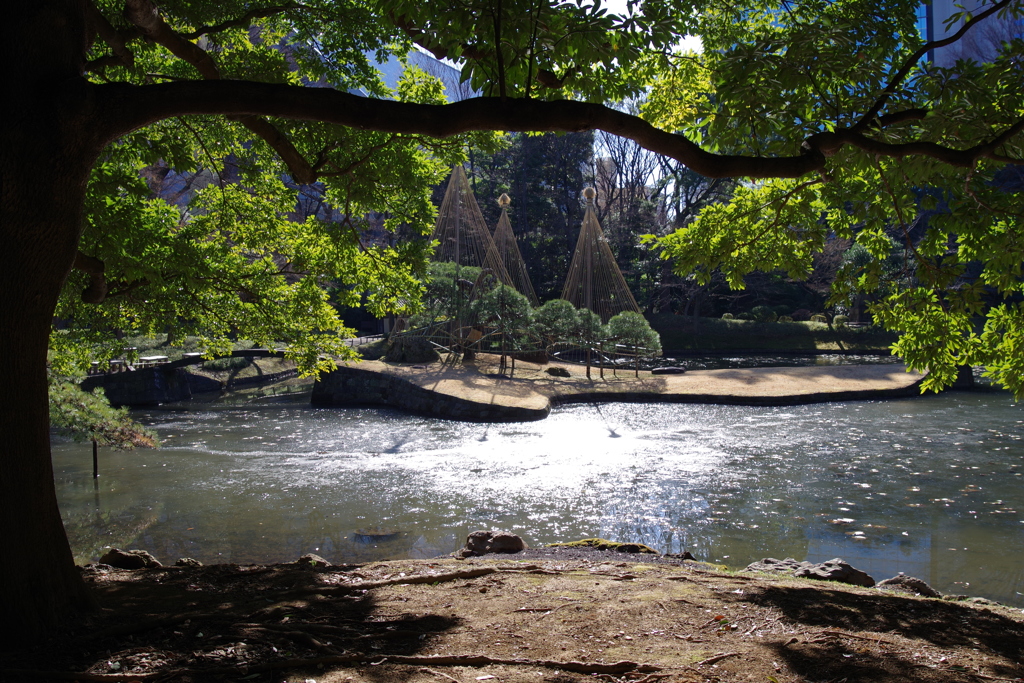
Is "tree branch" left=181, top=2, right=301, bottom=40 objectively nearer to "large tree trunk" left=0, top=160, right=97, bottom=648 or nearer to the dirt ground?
"large tree trunk" left=0, top=160, right=97, bottom=648

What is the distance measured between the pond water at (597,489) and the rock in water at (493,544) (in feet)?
3.24

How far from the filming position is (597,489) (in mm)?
9562

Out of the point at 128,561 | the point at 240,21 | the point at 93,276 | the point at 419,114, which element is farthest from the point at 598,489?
the point at 419,114

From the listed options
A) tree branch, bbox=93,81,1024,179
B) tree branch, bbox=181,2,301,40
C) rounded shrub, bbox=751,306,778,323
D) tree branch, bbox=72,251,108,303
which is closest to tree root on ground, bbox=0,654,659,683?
tree branch, bbox=93,81,1024,179

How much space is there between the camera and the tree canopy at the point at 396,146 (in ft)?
9.52

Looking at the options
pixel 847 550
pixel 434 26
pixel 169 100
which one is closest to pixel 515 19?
pixel 434 26

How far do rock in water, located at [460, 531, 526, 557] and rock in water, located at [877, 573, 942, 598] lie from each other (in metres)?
3.03

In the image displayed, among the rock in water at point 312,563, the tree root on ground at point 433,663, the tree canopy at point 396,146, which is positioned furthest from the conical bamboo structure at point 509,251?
the tree root on ground at point 433,663

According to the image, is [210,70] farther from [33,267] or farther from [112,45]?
[33,267]

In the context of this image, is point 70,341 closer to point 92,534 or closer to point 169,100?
point 92,534

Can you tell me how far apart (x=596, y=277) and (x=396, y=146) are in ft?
59.8

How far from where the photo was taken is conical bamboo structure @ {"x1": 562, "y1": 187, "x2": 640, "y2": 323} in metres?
23.1

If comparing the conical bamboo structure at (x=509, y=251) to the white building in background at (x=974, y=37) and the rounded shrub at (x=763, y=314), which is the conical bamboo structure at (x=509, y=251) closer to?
the rounded shrub at (x=763, y=314)

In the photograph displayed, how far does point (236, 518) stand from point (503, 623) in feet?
20.9
